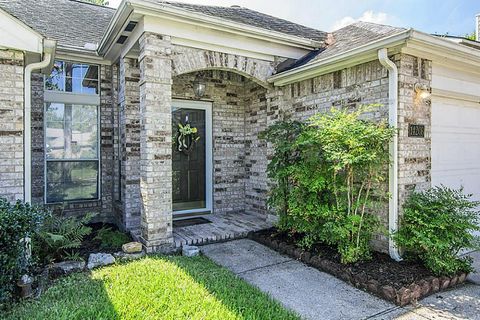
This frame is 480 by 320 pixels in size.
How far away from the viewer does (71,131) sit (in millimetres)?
6348

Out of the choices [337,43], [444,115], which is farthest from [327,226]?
[337,43]

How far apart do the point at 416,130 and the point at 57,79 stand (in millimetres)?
6546

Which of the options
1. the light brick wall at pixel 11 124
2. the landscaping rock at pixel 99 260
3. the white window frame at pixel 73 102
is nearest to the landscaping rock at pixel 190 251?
→ the landscaping rock at pixel 99 260

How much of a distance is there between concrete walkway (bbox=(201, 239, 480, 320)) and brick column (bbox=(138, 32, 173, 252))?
36.7 inches

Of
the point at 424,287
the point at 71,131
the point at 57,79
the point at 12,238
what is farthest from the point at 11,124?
the point at 424,287

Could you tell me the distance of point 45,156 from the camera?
6125mm

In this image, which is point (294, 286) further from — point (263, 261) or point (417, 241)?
point (417, 241)

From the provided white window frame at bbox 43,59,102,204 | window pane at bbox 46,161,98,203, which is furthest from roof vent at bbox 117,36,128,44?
window pane at bbox 46,161,98,203

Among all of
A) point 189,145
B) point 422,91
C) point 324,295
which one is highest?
point 422,91

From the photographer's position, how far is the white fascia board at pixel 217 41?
468 centimetres

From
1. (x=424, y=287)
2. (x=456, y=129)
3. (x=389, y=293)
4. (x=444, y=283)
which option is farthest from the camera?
(x=456, y=129)

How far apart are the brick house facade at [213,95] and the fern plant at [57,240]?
0.82 m

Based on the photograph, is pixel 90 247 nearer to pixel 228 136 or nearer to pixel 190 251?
pixel 190 251

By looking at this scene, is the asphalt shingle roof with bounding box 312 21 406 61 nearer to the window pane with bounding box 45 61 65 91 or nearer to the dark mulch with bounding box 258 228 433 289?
the dark mulch with bounding box 258 228 433 289
